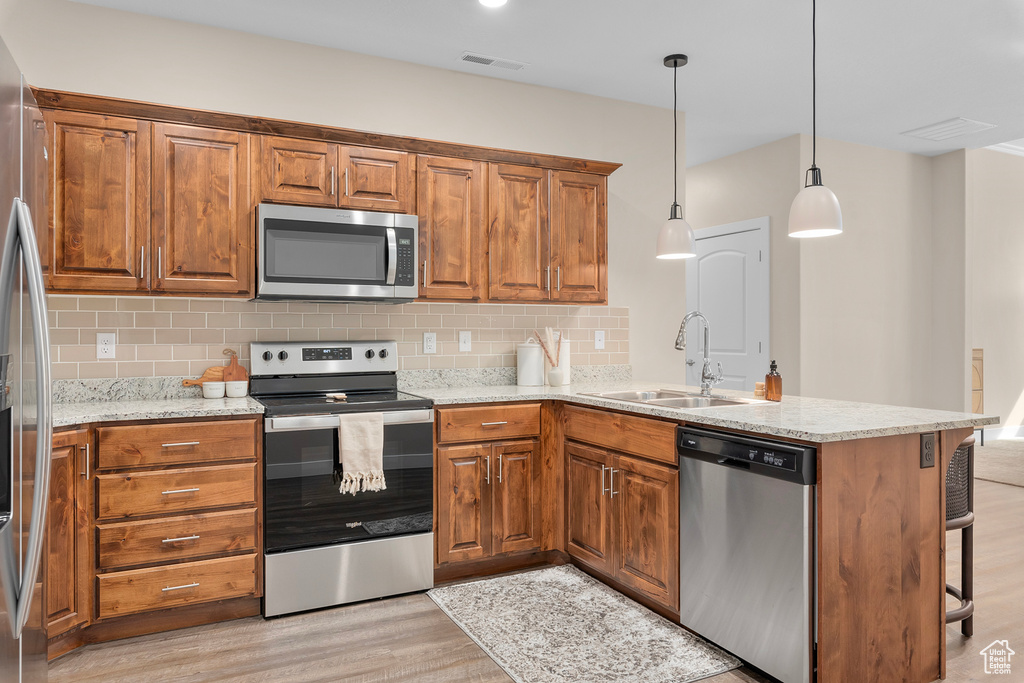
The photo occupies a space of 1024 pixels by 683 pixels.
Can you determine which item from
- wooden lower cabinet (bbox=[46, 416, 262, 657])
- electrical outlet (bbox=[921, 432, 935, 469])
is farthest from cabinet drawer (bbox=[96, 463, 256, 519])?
electrical outlet (bbox=[921, 432, 935, 469])

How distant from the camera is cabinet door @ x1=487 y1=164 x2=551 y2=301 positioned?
11.8 feet

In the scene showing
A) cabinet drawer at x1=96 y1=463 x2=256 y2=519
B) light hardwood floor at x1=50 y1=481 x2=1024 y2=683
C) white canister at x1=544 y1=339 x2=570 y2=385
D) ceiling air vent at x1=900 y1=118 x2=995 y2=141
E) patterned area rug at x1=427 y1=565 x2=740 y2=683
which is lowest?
light hardwood floor at x1=50 y1=481 x2=1024 y2=683

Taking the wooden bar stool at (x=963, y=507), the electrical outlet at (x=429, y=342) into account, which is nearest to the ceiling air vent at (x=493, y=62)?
the electrical outlet at (x=429, y=342)

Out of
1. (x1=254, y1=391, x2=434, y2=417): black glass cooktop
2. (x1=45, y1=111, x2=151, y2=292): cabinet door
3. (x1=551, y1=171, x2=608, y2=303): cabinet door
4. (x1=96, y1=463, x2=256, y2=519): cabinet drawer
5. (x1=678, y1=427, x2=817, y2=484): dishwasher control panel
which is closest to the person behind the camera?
(x1=678, y1=427, x2=817, y2=484): dishwasher control panel

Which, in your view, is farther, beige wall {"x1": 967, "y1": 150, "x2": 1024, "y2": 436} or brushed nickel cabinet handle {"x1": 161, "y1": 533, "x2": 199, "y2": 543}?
beige wall {"x1": 967, "y1": 150, "x2": 1024, "y2": 436}

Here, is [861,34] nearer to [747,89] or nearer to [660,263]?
[747,89]

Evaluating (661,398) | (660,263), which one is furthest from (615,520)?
(660,263)

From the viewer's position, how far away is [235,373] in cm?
325

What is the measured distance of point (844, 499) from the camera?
2.06 metres

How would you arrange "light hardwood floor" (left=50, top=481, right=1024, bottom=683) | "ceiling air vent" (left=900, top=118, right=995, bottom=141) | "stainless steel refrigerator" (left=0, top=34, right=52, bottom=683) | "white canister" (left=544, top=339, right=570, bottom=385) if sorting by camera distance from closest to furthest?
"stainless steel refrigerator" (left=0, top=34, right=52, bottom=683) → "light hardwood floor" (left=50, top=481, right=1024, bottom=683) → "white canister" (left=544, top=339, right=570, bottom=385) → "ceiling air vent" (left=900, top=118, right=995, bottom=141)

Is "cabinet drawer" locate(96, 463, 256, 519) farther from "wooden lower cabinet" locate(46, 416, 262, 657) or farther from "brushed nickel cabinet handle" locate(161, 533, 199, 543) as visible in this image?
"brushed nickel cabinet handle" locate(161, 533, 199, 543)

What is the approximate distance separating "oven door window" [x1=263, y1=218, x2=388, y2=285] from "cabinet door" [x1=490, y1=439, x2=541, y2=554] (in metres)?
1.05

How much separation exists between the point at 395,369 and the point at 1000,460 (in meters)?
5.16

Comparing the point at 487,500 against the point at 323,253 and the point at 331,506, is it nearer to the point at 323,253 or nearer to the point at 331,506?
the point at 331,506
